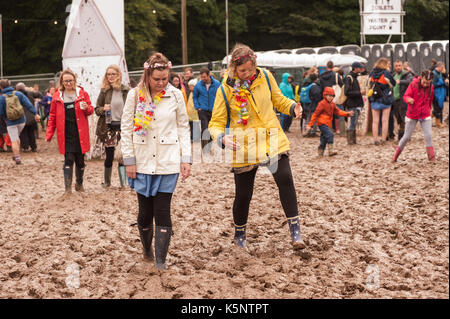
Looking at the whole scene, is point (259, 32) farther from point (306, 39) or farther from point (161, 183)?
point (161, 183)

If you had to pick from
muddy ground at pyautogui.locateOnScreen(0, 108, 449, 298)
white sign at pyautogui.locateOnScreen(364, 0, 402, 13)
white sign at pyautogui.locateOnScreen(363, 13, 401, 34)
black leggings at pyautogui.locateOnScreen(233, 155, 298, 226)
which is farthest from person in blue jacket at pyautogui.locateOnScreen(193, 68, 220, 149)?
white sign at pyautogui.locateOnScreen(364, 0, 402, 13)

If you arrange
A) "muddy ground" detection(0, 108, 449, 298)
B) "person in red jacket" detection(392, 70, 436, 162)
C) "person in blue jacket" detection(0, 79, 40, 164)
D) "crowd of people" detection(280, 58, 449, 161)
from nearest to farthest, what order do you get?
"muddy ground" detection(0, 108, 449, 298), "person in red jacket" detection(392, 70, 436, 162), "crowd of people" detection(280, 58, 449, 161), "person in blue jacket" detection(0, 79, 40, 164)

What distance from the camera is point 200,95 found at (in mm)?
14070

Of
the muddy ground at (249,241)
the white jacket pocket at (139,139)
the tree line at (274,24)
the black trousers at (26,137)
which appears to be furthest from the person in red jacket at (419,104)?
the tree line at (274,24)

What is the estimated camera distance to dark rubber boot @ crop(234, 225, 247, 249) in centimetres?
664

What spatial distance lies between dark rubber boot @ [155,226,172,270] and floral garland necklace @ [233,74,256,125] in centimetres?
121

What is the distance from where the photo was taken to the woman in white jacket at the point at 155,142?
5.68 m

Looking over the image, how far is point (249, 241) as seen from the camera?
7121mm

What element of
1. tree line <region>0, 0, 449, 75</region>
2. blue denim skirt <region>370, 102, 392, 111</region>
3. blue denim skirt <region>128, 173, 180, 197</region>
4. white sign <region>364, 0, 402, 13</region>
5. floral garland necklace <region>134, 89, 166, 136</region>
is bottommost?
blue denim skirt <region>128, 173, 180, 197</region>

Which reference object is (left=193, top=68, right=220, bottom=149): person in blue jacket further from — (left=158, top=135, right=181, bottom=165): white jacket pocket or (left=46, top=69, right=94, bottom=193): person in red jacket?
(left=158, top=135, right=181, bottom=165): white jacket pocket

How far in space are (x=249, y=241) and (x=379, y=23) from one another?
26345mm

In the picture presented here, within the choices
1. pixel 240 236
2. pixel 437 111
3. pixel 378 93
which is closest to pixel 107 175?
pixel 240 236

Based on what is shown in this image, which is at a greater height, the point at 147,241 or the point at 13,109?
the point at 13,109

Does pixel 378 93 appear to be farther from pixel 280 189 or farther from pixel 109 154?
pixel 280 189
